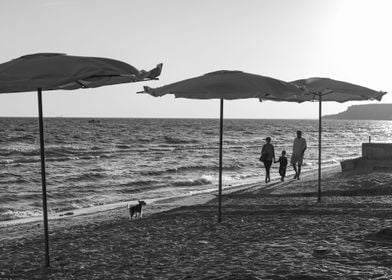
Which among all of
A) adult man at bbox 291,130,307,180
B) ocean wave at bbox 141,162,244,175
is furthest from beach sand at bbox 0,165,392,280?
ocean wave at bbox 141,162,244,175

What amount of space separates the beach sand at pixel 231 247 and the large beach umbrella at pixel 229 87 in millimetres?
1916

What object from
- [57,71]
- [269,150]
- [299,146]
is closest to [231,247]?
[57,71]

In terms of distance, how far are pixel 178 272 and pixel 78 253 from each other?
6.00 feet

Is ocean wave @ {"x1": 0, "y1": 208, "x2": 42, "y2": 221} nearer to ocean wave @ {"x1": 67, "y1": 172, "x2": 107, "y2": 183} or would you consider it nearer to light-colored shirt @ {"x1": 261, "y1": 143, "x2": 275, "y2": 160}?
light-colored shirt @ {"x1": 261, "y1": 143, "x2": 275, "y2": 160}

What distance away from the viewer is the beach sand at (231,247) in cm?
551

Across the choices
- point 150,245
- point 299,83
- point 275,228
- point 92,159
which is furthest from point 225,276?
point 92,159

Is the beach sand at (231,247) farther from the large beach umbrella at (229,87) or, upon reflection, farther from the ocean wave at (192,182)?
the ocean wave at (192,182)

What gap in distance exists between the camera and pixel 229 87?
721 cm

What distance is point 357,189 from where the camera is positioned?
43.3 ft

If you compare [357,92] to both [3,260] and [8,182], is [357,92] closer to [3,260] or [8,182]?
[3,260]

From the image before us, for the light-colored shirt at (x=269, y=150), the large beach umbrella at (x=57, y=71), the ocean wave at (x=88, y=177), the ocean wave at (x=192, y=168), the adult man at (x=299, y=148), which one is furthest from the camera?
the ocean wave at (x=192, y=168)

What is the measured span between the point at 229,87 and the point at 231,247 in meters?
2.10

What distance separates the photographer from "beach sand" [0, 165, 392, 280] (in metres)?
5.51

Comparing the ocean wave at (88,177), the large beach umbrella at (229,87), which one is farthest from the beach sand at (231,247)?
the ocean wave at (88,177)
